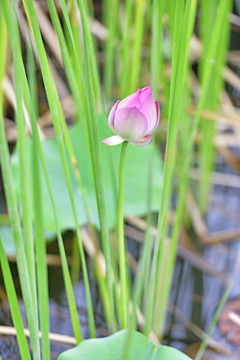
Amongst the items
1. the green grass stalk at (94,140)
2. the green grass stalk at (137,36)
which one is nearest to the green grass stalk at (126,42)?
the green grass stalk at (137,36)

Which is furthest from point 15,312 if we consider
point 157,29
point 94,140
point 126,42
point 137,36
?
point 137,36

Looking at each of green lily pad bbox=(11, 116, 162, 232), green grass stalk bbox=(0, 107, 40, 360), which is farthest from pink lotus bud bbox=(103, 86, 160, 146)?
green lily pad bbox=(11, 116, 162, 232)

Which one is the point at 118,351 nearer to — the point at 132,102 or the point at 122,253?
the point at 122,253

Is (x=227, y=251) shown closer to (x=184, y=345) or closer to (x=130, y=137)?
(x=184, y=345)

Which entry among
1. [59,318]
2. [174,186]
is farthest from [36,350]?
[174,186]

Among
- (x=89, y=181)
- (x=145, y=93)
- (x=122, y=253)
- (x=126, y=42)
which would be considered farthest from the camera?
(x=89, y=181)

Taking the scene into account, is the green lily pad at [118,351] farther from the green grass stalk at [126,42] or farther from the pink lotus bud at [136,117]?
the green grass stalk at [126,42]
